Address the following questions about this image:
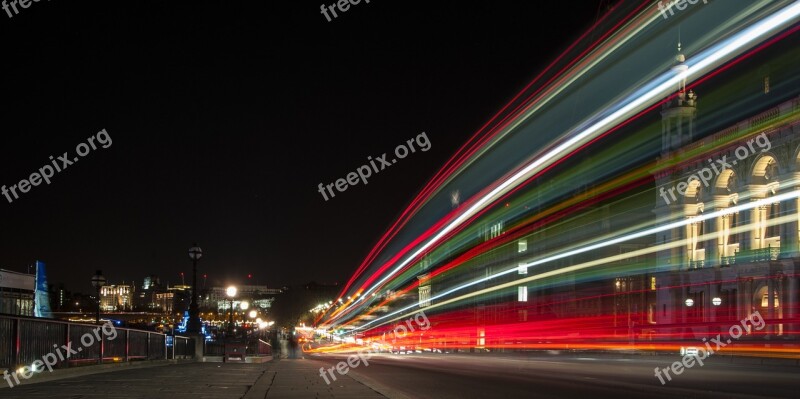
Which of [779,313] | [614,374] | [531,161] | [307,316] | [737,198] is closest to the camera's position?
[614,374]

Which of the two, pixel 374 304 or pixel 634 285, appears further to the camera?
pixel 374 304

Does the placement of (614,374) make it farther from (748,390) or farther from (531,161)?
(531,161)

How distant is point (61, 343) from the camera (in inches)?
680

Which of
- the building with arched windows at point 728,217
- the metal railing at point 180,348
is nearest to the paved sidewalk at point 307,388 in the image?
the metal railing at point 180,348

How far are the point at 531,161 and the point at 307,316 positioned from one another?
14468cm

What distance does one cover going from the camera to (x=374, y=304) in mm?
92000

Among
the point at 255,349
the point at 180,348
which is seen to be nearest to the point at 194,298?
the point at 180,348

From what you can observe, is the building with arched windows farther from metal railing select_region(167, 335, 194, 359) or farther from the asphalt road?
metal railing select_region(167, 335, 194, 359)

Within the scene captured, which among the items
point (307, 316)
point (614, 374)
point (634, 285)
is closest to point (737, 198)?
point (634, 285)
